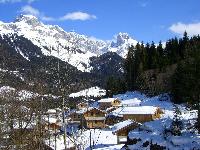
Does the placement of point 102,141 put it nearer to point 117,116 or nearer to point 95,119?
point 117,116

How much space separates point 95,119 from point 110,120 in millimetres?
3587

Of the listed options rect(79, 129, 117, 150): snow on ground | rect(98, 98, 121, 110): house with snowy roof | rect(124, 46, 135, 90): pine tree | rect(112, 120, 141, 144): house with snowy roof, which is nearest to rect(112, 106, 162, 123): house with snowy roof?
rect(79, 129, 117, 150): snow on ground

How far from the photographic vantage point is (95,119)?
101375 mm

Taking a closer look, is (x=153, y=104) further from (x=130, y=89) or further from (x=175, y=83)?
(x=130, y=89)

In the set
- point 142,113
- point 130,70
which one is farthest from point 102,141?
point 130,70

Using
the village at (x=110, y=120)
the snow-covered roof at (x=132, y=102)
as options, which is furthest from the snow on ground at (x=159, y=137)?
the snow-covered roof at (x=132, y=102)

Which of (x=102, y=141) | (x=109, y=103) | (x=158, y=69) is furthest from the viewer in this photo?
(x=109, y=103)

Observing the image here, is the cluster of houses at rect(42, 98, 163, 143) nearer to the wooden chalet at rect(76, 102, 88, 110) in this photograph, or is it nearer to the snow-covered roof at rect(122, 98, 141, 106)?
the snow-covered roof at rect(122, 98, 141, 106)

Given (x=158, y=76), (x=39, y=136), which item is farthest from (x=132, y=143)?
(x=158, y=76)

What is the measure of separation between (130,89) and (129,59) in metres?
10.1

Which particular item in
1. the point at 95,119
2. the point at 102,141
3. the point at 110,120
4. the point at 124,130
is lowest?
the point at 102,141

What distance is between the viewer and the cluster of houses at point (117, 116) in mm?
75075

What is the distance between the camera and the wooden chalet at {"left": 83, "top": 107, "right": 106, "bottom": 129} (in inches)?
3978

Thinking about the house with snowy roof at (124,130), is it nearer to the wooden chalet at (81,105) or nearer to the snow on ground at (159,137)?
the snow on ground at (159,137)
